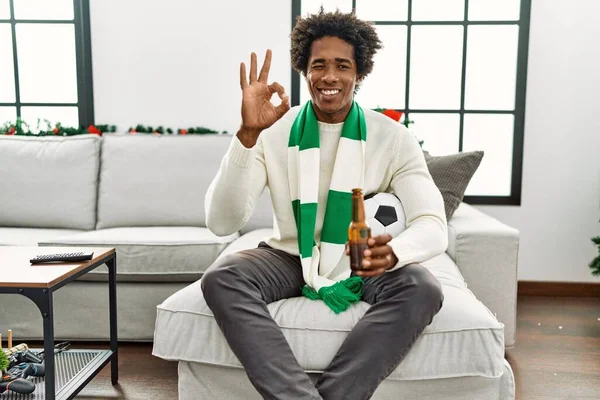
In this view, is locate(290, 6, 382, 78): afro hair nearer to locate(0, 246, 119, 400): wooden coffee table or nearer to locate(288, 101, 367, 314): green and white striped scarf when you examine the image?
locate(288, 101, 367, 314): green and white striped scarf

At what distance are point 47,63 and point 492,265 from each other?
9.21 ft

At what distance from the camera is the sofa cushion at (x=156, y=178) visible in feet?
9.36

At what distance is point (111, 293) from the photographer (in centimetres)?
208

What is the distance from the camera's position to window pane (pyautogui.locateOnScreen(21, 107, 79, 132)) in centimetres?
353

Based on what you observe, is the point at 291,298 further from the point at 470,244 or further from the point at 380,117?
the point at 470,244

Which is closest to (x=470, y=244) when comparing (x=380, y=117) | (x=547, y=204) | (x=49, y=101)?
(x=380, y=117)

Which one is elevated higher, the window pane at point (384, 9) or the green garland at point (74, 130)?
the window pane at point (384, 9)

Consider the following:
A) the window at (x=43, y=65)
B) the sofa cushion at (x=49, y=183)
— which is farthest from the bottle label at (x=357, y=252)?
the window at (x=43, y=65)

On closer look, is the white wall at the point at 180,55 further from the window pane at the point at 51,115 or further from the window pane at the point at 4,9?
the window pane at the point at 4,9

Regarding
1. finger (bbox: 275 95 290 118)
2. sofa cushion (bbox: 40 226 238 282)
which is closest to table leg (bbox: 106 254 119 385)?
sofa cushion (bbox: 40 226 238 282)

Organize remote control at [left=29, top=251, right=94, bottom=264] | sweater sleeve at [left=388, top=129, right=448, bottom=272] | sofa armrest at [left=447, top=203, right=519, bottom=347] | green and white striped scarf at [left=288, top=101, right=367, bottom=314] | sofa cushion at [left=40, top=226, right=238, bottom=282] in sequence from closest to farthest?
sweater sleeve at [left=388, top=129, right=448, bottom=272] → green and white striped scarf at [left=288, top=101, right=367, bottom=314] → remote control at [left=29, top=251, right=94, bottom=264] → sofa armrest at [left=447, top=203, right=519, bottom=347] → sofa cushion at [left=40, top=226, right=238, bottom=282]

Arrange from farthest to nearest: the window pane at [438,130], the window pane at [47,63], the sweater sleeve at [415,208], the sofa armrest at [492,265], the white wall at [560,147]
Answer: the window pane at [47,63]
the window pane at [438,130]
the white wall at [560,147]
the sofa armrest at [492,265]
the sweater sleeve at [415,208]

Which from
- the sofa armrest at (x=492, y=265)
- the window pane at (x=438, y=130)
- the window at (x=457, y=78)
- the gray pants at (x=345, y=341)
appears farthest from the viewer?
the window pane at (x=438, y=130)

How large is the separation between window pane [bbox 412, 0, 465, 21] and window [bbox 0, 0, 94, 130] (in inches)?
76.0
